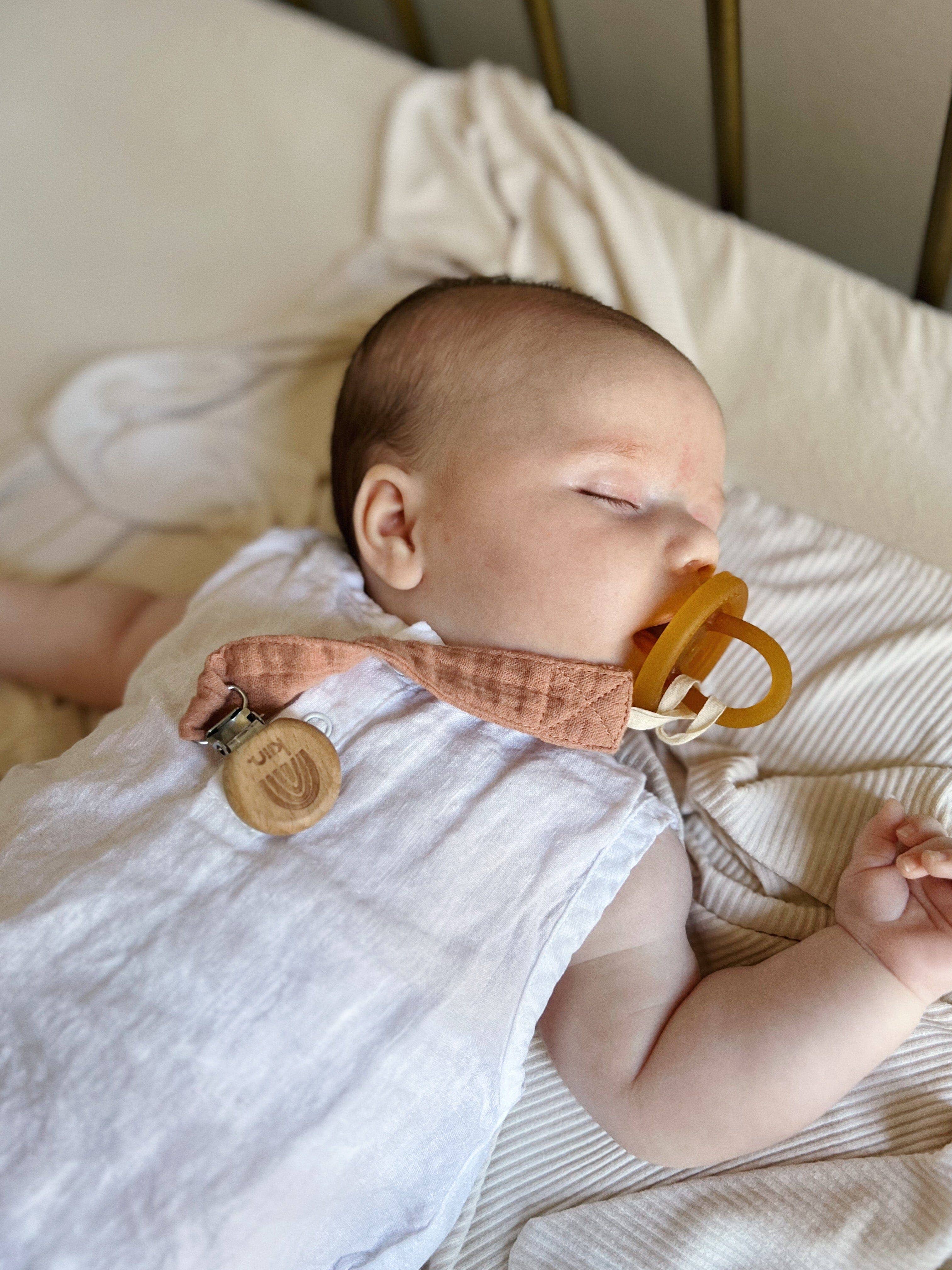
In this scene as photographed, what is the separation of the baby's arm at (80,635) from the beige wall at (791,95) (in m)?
A: 1.06

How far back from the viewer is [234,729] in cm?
90

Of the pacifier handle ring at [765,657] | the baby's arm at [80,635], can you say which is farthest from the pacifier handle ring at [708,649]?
the baby's arm at [80,635]

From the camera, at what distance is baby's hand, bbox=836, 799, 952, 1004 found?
83cm

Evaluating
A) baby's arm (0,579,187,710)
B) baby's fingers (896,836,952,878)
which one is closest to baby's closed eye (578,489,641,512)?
baby's fingers (896,836,952,878)

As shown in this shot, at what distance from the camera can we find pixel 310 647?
0.91 metres

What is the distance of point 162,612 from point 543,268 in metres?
0.70

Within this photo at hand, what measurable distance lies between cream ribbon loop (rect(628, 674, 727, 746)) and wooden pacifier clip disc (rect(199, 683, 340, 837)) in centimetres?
28

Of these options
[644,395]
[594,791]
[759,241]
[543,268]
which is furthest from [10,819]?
[759,241]

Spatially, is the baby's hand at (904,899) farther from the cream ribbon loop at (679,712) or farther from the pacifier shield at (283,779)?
the pacifier shield at (283,779)

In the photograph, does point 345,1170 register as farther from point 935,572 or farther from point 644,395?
point 935,572

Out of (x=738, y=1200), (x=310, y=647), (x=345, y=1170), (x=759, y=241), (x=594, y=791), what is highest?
(x=759, y=241)

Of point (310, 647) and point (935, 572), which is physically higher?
point (310, 647)

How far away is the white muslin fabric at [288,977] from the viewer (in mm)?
770

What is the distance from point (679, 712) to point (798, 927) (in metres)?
0.24
